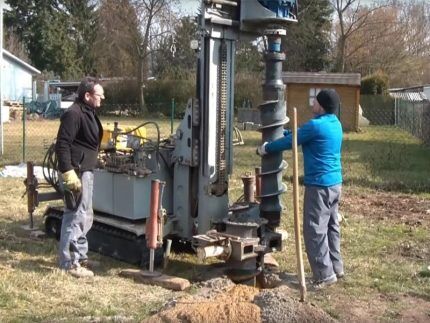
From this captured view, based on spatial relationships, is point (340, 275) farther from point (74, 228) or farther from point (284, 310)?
point (74, 228)

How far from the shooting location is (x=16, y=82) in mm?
48719

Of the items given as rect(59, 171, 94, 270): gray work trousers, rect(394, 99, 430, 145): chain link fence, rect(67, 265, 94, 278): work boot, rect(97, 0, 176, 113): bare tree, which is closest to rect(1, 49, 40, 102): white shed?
rect(97, 0, 176, 113): bare tree

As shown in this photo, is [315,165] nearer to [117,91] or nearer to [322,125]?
[322,125]

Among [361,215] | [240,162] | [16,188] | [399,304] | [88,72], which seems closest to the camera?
[399,304]

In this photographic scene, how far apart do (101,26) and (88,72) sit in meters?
7.77

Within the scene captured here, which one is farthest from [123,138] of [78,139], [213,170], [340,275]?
[340,275]

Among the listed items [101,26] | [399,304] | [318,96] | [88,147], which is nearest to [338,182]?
[318,96]

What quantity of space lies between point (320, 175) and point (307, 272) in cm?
114

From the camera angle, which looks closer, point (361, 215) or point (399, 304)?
point (399, 304)

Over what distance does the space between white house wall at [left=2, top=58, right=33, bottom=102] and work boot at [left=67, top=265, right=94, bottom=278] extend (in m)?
42.2

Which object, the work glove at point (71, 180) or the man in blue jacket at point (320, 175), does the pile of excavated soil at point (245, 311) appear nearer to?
the man in blue jacket at point (320, 175)

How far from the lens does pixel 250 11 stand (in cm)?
645

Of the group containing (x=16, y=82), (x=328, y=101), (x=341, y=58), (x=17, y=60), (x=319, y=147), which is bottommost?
(x=319, y=147)

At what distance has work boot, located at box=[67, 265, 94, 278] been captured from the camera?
6.29 meters
